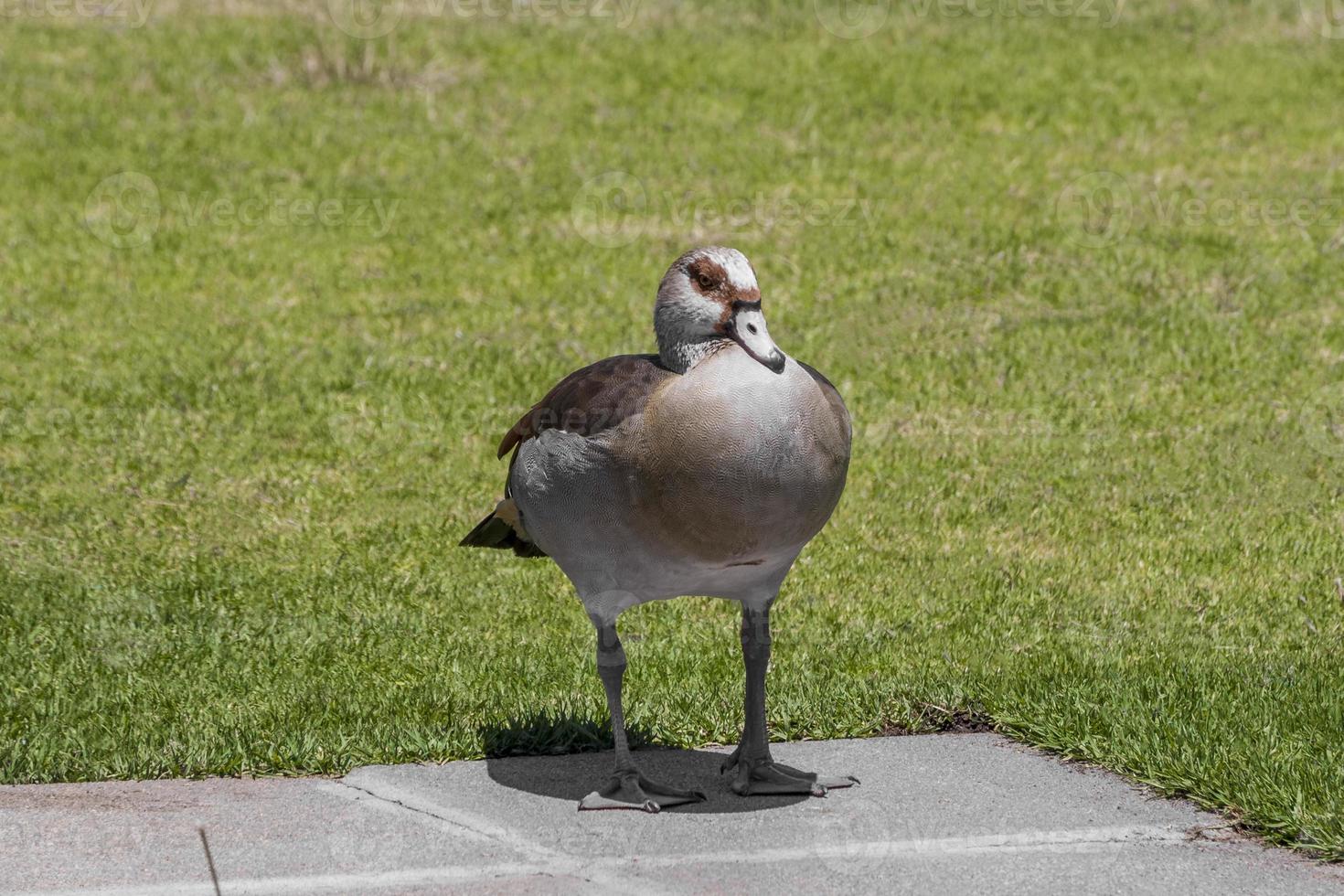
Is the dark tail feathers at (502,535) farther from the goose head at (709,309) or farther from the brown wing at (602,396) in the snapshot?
the goose head at (709,309)

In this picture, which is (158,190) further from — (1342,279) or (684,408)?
(684,408)

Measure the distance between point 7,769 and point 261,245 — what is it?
8.80 metres

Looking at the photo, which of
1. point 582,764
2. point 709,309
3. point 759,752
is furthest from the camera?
point 582,764

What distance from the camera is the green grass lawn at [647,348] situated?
6527 mm

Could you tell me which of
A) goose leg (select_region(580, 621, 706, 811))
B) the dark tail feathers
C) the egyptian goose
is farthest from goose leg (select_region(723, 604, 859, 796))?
the dark tail feathers

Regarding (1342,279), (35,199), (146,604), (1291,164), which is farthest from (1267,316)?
(35,199)

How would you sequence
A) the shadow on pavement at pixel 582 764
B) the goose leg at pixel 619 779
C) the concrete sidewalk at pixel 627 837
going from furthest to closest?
the shadow on pavement at pixel 582 764
the goose leg at pixel 619 779
the concrete sidewalk at pixel 627 837

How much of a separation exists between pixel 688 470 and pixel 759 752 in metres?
1.23

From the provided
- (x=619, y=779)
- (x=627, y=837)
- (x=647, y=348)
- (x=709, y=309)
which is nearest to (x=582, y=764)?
(x=619, y=779)

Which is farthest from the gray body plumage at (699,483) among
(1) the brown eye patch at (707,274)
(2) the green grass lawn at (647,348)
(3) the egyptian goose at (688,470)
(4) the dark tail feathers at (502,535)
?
(2) the green grass lawn at (647,348)

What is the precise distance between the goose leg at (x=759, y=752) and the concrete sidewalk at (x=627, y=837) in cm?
6

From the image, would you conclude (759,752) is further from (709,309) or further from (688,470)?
(709,309)

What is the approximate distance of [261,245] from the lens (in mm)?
13930

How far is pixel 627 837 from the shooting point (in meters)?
5.08
